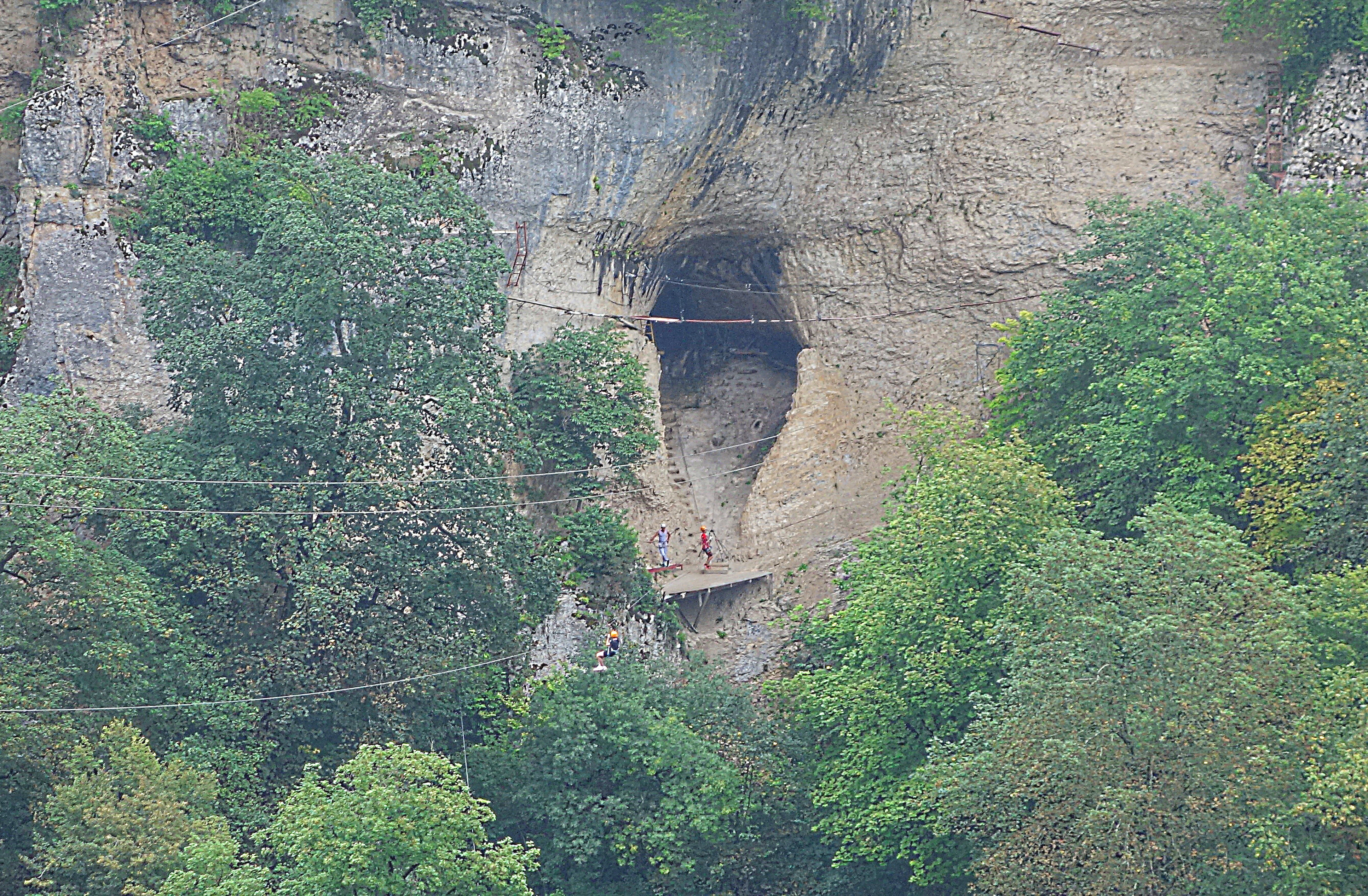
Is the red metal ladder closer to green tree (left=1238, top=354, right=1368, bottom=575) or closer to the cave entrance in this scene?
the cave entrance

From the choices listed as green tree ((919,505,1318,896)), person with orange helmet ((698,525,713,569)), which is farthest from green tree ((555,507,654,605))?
green tree ((919,505,1318,896))

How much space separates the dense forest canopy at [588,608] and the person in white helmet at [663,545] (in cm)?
247

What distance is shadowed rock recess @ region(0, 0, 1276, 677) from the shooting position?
135 feet

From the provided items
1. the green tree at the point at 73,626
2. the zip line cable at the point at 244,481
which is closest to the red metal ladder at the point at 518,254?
the zip line cable at the point at 244,481

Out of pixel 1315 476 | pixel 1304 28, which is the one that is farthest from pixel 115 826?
pixel 1304 28

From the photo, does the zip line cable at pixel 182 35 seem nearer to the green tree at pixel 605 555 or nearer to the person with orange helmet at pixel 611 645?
the green tree at pixel 605 555

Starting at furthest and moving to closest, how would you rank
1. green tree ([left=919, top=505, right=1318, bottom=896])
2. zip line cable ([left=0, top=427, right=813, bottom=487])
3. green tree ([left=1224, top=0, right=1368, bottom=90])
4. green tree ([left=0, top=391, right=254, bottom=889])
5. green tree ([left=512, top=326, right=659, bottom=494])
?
green tree ([left=1224, top=0, right=1368, bottom=90]) → green tree ([left=512, top=326, right=659, bottom=494]) → zip line cable ([left=0, top=427, right=813, bottom=487]) → green tree ([left=0, top=391, right=254, bottom=889]) → green tree ([left=919, top=505, right=1318, bottom=896])

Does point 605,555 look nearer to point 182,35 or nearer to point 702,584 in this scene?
point 702,584

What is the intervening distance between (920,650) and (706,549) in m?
9.03

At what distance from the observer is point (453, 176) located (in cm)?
4100

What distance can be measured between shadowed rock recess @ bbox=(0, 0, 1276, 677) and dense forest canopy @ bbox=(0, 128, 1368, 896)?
7.63ft

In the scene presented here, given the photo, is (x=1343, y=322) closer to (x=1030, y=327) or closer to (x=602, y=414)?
(x=1030, y=327)

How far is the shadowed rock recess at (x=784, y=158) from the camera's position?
41000 mm

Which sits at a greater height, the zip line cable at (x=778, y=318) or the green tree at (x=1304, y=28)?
the green tree at (x=1304, y=28)
